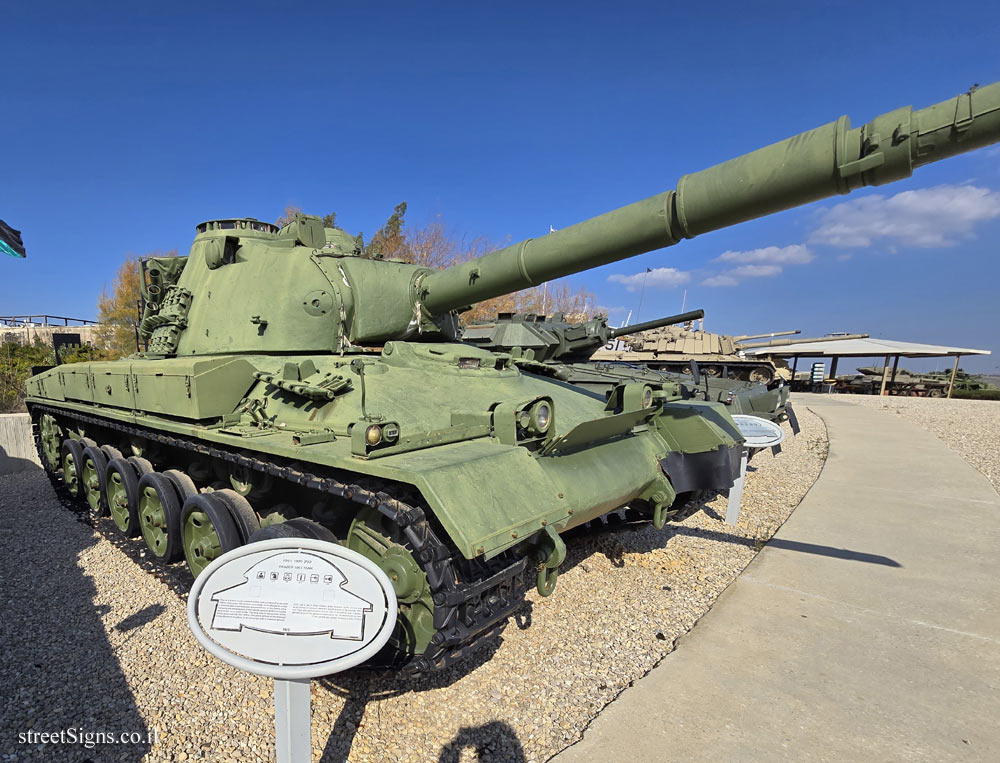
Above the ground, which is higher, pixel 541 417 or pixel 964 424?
pixel 541 417

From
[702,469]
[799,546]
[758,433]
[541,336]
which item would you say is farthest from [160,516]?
[541,336]

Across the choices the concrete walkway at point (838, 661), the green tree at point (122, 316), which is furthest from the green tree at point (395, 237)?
the concrete walkway at point (838, 661)

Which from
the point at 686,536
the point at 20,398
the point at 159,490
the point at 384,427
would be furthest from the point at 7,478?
the point at 686,536

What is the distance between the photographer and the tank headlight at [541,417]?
367 cm

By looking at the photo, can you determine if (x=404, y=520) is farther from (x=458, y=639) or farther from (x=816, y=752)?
(x=816, y=752)

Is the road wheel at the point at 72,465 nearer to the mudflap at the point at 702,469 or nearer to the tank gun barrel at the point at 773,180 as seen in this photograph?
the tank gun barrel at the point at 773,180

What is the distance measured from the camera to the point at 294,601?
7.48ft

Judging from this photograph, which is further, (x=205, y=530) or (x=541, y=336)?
(x=541, y=336)

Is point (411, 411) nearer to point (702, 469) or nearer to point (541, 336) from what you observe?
point (702, 469)

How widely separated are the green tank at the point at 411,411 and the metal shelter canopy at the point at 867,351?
79.2 feet

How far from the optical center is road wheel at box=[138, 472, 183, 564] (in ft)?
16.1

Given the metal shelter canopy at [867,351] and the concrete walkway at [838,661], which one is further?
the metal shelter canopy at [867,351]

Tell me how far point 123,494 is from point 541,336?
23.0 ft

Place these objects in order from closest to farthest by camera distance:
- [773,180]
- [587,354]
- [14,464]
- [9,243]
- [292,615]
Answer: [292,615], [773,180], [14,464], [587,354], [9,243]
